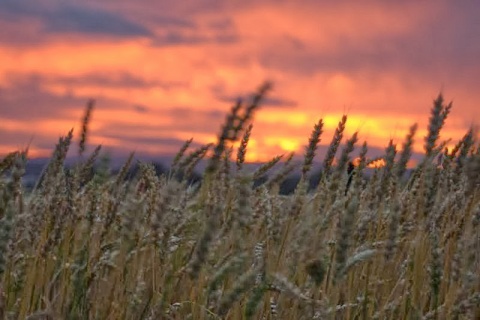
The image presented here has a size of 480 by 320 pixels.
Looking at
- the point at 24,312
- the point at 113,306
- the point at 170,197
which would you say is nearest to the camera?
the point at 170,197

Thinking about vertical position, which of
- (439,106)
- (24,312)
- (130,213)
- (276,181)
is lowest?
(24,312)

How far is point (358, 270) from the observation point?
358 cm

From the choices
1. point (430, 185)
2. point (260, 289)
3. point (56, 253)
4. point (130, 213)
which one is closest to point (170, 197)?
point (130, 213)

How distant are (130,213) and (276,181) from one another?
0.88 meters

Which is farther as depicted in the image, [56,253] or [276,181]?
[56,253]

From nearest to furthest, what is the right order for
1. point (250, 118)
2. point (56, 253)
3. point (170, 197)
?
point (250, 118) → point (170, 197) → point (56, 253)

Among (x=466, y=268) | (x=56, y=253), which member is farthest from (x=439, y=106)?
(x=56, y=253)

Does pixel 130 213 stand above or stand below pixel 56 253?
above

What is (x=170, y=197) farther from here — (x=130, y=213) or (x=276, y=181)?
(x=276, y=181)

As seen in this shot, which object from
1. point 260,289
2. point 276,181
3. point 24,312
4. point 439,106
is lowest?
point 24,312

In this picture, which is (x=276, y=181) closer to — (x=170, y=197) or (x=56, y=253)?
(x=170, y=197)

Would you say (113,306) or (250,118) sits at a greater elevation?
(250,118)

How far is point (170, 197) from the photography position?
1.89 m

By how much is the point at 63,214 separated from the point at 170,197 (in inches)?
36.9
